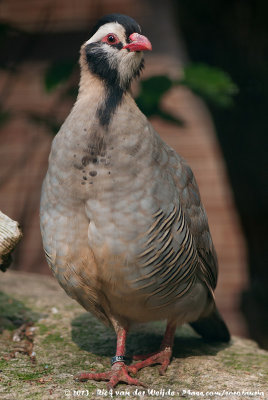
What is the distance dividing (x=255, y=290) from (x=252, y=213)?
76 centimetres

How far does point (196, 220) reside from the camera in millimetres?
3609

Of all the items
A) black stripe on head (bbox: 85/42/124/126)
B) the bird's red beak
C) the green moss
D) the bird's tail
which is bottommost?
the green moss

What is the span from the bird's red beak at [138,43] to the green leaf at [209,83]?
1.35 meters

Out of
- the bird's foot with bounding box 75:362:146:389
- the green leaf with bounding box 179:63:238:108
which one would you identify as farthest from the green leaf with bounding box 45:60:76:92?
the bird's foot with bounding box 75:362:146:389

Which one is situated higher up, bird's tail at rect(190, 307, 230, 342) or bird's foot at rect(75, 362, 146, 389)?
bird's tail at rect(190, 307, 230, 342)

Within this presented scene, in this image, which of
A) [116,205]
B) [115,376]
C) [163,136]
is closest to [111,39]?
[116,205]

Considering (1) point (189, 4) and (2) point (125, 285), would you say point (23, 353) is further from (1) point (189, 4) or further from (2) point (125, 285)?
(1) point (189, 4)

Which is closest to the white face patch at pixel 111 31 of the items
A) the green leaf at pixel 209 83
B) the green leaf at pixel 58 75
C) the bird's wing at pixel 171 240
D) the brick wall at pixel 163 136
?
the bird's wing at pixel 171 240

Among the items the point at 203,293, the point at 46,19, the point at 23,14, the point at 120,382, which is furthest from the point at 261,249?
the point at 23,14

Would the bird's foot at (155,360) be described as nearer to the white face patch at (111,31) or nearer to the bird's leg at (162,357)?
the bird's leg at (162,357)

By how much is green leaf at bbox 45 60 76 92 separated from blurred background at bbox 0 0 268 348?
0.01 meters

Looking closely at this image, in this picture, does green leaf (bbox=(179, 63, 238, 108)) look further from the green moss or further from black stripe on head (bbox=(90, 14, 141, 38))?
the green moss

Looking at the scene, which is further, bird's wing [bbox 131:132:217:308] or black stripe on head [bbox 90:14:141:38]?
black stripe on head [bbox 90:14:141:38]

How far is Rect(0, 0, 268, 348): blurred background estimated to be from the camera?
5.39 m
